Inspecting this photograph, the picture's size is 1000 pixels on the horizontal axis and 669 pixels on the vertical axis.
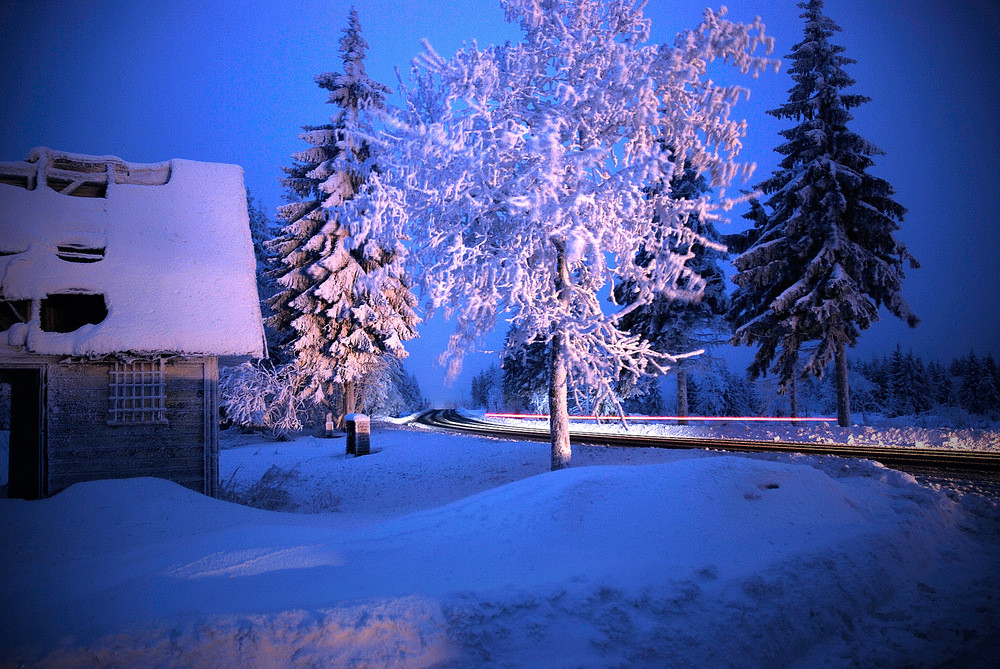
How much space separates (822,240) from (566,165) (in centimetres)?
1300

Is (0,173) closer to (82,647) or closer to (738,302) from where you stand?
(82,647)

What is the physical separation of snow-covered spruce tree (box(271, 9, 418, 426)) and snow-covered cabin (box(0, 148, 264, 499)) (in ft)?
27.4

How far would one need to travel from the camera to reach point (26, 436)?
11969mm

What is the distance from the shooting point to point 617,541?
469 centimetres

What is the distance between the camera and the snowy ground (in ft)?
10.8

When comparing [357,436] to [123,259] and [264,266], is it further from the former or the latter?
[264,266]

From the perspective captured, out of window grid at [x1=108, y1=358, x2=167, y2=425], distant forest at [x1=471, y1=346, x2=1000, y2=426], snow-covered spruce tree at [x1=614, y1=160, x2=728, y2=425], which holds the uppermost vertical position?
snow-covered spruce tree at [x1=614, y1=160, x2=728, y2=425]

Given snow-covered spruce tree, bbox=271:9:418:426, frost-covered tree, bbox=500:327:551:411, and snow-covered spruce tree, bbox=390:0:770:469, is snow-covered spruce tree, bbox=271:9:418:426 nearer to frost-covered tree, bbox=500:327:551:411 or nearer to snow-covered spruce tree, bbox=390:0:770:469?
frost-covered tree, bbox=500:327:551:411

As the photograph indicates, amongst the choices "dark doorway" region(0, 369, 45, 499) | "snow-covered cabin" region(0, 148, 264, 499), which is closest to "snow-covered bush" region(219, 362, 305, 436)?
"dark doorway" region(0, 369, 45, 499)

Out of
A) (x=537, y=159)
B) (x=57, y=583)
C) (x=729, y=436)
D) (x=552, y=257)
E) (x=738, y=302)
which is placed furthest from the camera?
(x=738, y=302)

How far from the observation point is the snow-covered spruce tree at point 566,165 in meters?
9.33

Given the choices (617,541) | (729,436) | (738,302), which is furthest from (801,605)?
(738,302)

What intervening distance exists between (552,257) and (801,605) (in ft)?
24.5

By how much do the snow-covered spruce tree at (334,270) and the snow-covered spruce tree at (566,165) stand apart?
31.2 ft
